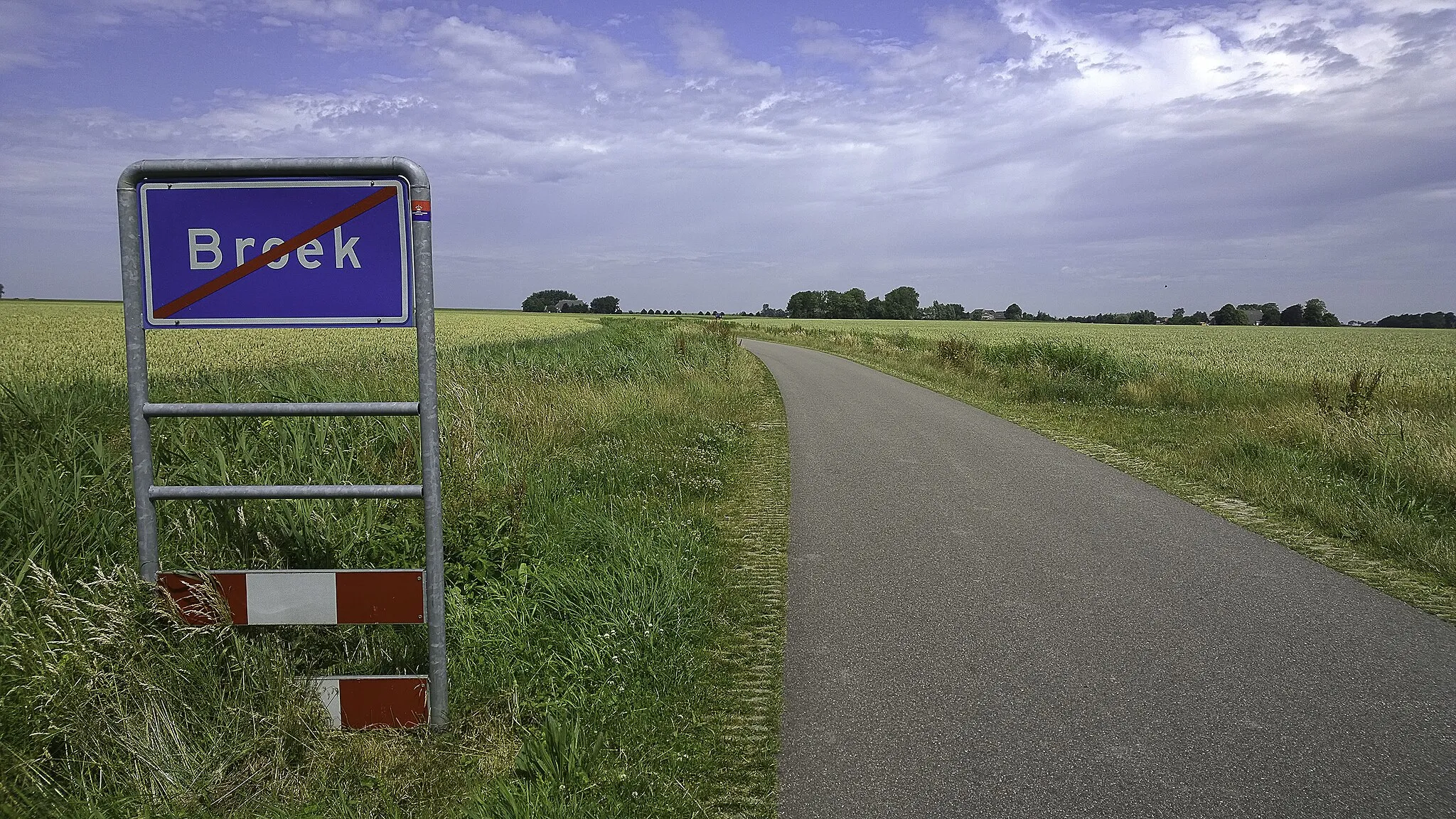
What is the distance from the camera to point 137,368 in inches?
123

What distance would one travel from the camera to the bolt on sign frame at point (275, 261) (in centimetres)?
312

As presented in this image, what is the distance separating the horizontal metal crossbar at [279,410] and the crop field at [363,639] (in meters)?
0.70

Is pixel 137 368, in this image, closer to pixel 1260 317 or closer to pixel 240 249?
pixel 240 249

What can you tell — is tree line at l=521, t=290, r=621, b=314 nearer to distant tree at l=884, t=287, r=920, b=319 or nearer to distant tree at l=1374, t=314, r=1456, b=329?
distant tree at l=884, t=287, r=920, b=319

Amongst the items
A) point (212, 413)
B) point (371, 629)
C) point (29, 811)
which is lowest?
point (29, 811)

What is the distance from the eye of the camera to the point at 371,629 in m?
3.78

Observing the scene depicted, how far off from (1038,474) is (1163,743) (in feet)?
18.4

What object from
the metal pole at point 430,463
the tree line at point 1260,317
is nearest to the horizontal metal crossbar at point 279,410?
the metal pole at point 430,463

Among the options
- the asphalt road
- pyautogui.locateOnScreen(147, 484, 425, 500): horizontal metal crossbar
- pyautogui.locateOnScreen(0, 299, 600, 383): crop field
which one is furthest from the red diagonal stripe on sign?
pyautogui.locateOnScreen(0, 299, 600, 383): crop field

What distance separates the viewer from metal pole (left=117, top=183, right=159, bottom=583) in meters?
3.11

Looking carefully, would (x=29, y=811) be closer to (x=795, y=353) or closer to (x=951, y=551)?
(x=951, y=551)

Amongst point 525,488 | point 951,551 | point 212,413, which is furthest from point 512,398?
point 212,413

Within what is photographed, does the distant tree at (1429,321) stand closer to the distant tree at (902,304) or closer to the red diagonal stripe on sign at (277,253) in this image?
the distant tree at (902,304)

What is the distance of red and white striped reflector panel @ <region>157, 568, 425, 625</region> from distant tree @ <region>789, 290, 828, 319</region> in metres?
123
